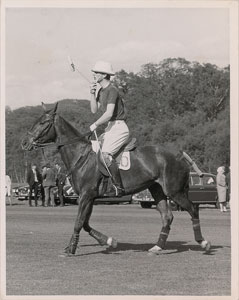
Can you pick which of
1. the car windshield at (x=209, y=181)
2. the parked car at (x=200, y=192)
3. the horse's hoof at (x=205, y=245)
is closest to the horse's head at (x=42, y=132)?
the horse's hoof at (x=205, y=245)

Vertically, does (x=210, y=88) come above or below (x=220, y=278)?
above

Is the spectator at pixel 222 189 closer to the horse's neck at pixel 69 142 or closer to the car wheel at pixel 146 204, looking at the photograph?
the car wheel at pixel 146 204

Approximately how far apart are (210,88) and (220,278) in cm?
5828

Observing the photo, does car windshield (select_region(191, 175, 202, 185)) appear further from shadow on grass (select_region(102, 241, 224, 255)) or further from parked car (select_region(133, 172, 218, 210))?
shadow on grass (select_region(102, 241, 224, 255))

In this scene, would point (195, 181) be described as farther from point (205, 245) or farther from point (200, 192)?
point (205, 245)

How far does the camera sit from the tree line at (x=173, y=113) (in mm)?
66125

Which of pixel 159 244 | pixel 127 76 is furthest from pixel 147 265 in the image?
pixel 127 76

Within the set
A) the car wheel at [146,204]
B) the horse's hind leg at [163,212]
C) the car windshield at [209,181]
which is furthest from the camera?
the car wheel at [146,204]

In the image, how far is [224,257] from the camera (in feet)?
49.1

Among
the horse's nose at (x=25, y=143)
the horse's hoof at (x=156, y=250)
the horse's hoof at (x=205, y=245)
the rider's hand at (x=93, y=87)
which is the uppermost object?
the rider's hand at (x=93, y=87)

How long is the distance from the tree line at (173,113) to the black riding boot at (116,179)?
4535cm

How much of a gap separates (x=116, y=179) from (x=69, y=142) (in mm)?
1125

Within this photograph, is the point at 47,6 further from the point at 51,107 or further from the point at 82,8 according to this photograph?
the point at 51,107

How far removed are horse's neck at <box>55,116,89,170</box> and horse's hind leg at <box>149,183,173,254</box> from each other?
1.68m
